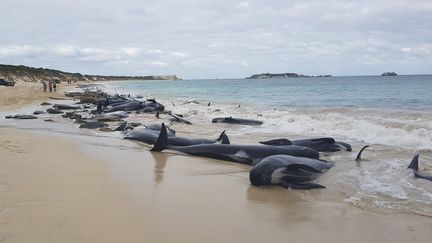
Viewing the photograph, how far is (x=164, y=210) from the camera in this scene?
502 centimetres

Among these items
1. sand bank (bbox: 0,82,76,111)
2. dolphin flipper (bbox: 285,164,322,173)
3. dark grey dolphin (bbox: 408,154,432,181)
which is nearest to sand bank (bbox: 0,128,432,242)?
dolphin flipper (bbox: 285,164,322,173)

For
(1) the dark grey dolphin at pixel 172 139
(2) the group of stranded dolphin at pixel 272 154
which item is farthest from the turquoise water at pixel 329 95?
(1) the dark grey dolphin at pixel 172 139

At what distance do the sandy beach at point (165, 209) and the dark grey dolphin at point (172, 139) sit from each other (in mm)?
2900

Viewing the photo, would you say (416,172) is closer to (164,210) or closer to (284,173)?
(284,173)

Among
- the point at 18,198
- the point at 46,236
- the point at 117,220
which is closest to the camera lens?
the point at 46,236

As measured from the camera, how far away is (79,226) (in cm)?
420

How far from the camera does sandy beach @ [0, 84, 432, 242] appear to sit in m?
4.22

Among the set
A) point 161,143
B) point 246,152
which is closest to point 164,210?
point 246,152

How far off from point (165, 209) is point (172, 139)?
599 centimetres

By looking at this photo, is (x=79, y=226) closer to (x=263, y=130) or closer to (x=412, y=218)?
(x=412, y=218)

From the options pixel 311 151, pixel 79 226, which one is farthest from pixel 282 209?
pixel 311 151

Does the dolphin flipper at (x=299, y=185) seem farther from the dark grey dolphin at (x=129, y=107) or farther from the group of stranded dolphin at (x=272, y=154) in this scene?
the dark grey dolphin at (x=129, y=107)

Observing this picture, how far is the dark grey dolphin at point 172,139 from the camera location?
1082 centimetres

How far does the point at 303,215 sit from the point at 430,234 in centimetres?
138
